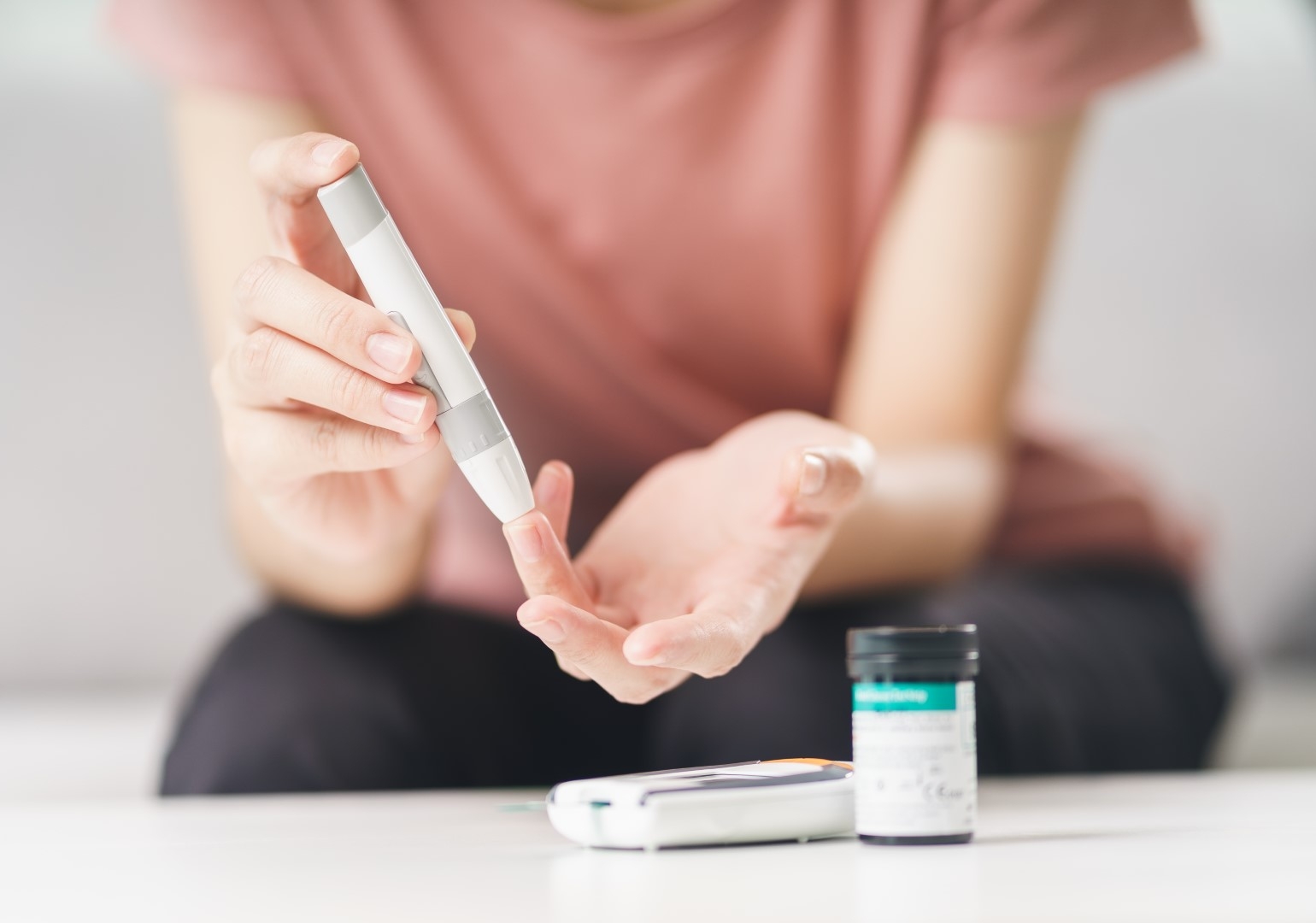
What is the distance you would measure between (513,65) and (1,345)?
27.7 inches

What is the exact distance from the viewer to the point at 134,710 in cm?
114

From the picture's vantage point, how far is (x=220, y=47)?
775 millimetres

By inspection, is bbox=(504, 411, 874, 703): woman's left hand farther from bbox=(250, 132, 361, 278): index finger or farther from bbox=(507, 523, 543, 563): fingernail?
bbox=(250, 132, 361, 278): index finger

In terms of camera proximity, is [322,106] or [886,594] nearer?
[886,594]

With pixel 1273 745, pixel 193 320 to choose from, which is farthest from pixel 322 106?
pixel 1273 745

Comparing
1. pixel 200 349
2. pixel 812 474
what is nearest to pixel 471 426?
pixel 812 474

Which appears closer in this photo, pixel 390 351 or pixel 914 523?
pixel 390 351

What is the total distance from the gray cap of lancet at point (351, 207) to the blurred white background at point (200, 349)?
0.86m

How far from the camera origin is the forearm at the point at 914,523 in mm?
682

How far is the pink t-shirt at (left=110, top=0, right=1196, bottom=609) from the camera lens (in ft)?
2.63

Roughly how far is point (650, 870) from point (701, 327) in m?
0.54

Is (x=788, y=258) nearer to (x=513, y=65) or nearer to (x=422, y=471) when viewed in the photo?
(x=513, y=65)

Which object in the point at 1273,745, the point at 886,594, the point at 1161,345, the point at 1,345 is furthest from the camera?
the point at 1161,345

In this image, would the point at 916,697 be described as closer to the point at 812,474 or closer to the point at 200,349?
the point at 812,474
